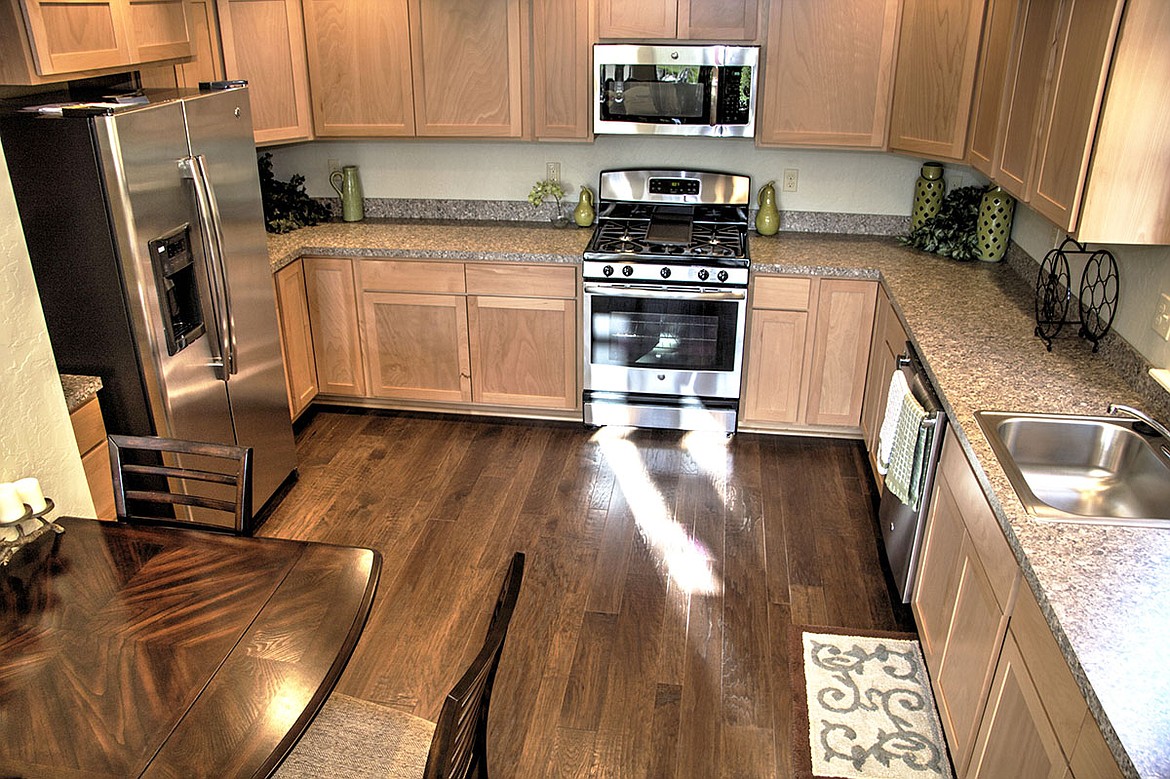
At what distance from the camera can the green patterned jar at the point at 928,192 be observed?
4.04 meters

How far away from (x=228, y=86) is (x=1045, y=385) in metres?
2.94

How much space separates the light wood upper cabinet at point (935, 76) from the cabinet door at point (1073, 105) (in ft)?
3.03

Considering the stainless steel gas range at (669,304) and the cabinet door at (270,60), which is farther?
the stainless steel gas range at (669,304)

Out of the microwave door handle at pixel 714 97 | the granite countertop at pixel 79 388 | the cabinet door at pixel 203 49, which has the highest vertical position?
the cabinet door at pixel 203 49

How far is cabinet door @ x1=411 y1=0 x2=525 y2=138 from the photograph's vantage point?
3918 millimetres

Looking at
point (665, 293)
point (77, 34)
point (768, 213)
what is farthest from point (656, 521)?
point (77, 34)

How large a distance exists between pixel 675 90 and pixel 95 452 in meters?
2.74

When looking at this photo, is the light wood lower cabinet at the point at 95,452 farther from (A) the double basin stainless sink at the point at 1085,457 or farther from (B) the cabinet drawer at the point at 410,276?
(A) the double basin stainless sink at the point at 1085,457

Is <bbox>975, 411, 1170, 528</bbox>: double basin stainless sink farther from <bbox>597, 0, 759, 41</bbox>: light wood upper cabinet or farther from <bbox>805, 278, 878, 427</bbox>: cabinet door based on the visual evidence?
<bbox>597, 0, 759, 41</bbox>: light wood upper cabinet

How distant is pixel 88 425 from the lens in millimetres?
2600

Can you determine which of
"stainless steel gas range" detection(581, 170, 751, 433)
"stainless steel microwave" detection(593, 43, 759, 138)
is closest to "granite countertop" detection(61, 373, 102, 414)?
"stainless steel gas range" detection(581, 170, 751, 433)

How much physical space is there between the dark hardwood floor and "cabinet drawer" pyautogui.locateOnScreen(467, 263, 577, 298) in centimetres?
69

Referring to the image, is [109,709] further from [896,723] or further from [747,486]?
[747,486]

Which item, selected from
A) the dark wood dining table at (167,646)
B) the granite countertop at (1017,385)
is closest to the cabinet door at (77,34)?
the granite countertop at (1017,385)
